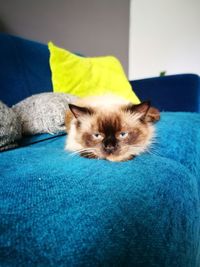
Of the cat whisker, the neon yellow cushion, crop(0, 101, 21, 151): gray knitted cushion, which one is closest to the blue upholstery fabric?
the neon yellow cushion

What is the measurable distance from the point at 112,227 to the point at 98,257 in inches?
2.4

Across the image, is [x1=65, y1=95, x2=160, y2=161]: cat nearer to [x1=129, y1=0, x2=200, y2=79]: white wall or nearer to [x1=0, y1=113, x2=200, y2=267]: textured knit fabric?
[x1=0, y1=113, x2=200, y2=267]: textured knit fabric

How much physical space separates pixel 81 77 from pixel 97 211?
120cm

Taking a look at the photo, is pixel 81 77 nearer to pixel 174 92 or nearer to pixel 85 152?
pixel 174 92

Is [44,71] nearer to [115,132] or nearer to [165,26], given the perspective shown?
[115,132]

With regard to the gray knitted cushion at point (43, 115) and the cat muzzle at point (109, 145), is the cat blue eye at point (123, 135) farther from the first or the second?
the gray knitted cushion at point (43, 115)

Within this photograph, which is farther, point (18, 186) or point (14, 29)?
point (14, 29)

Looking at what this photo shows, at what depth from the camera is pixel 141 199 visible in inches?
18.5

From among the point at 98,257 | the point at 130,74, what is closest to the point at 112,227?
the point at 98,257

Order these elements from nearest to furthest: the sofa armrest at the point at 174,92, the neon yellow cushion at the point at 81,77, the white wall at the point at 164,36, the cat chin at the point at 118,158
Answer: the cat chin at the point at 118,158 → the neon yellow cushion at the point at 81,77 → the sofa armrest at the point at 174,92 → the white wall at the point at 164,36

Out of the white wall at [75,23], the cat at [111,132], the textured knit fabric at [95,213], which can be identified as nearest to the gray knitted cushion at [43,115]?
the cat at [111,132]

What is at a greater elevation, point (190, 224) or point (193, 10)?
point (193, 10)

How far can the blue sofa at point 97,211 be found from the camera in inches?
13.0

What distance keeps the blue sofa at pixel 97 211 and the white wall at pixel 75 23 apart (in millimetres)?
1451
